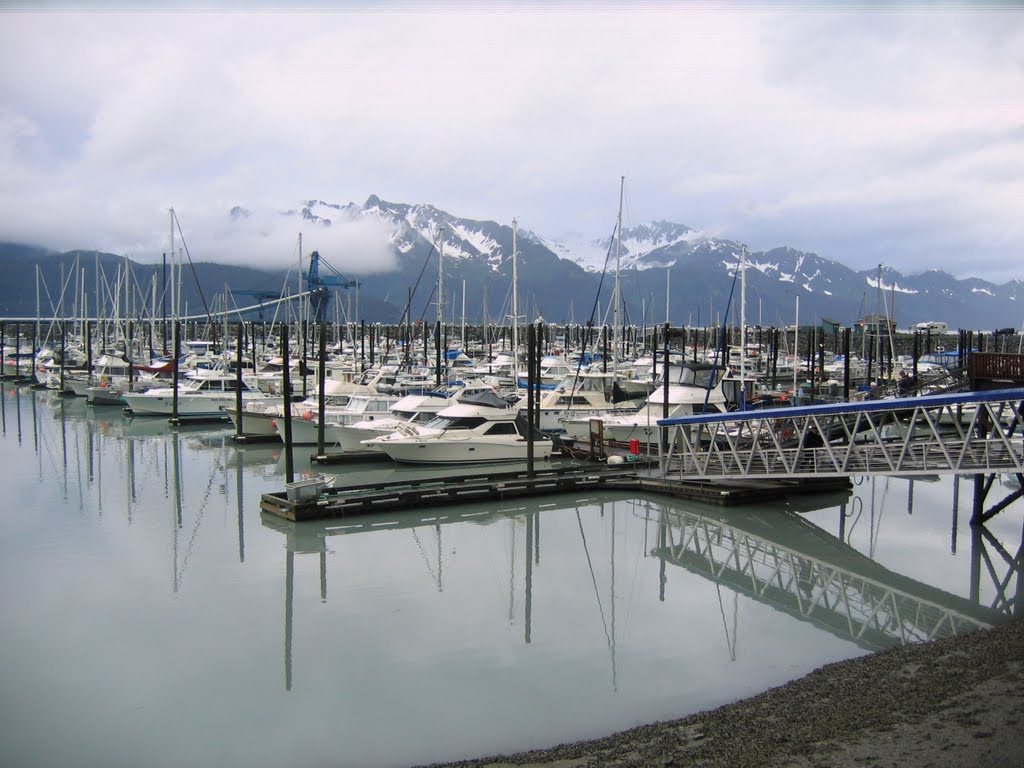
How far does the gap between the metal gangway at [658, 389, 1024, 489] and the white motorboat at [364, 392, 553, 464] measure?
6329 mm

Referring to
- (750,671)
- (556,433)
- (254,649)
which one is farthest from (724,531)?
(556,433)

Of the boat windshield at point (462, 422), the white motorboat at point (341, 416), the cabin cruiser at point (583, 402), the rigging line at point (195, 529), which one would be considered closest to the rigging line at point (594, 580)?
the boat windshield at point (462, 422)

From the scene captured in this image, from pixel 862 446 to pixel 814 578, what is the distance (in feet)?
14.4

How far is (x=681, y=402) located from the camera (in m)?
32.6

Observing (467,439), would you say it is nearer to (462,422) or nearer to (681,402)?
(462,422)

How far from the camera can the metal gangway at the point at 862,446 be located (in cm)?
1748

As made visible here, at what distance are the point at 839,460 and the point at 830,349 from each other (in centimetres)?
9251

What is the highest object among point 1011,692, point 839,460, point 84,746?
point 839,460

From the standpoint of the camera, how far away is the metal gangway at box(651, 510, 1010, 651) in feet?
48.8

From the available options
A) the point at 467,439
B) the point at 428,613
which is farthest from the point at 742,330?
the point at 428,613

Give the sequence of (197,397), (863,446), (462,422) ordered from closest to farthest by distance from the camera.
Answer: (863,446)
(462,422)
(197,397)

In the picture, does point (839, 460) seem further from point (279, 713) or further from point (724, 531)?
point (279, 713)

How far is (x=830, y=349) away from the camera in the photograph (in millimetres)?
107688

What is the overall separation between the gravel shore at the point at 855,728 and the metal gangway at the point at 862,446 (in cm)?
644
